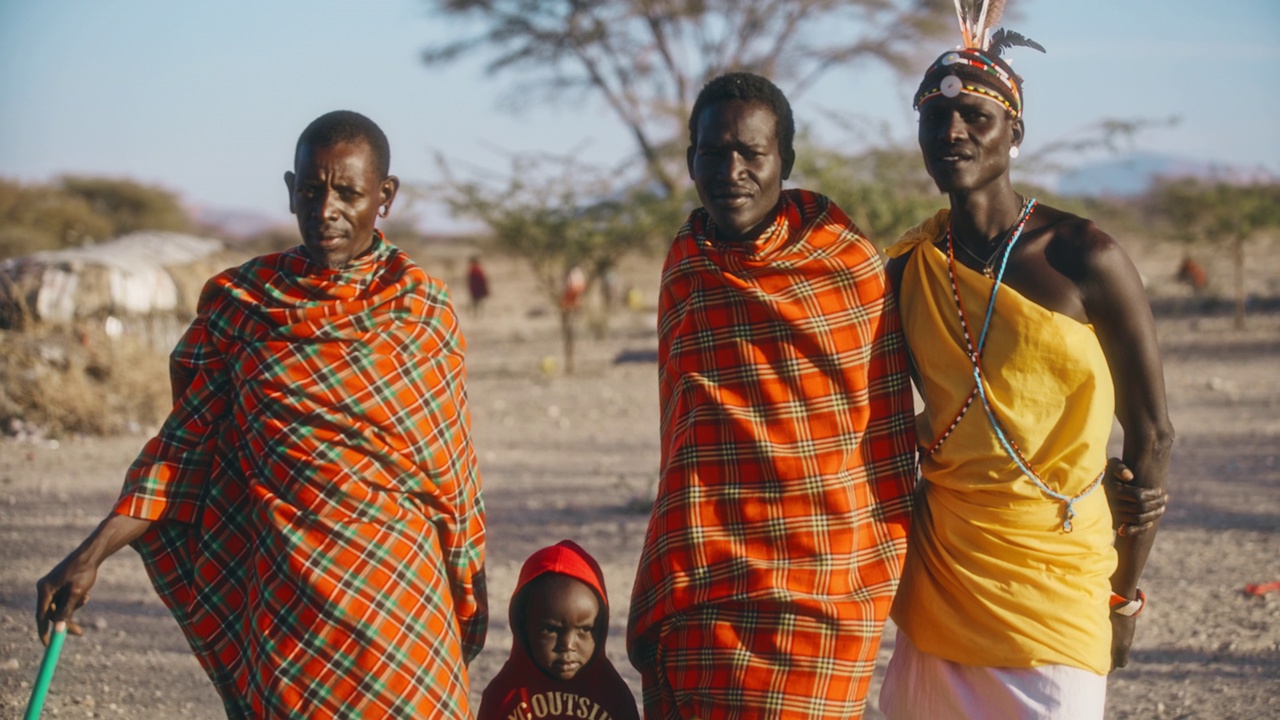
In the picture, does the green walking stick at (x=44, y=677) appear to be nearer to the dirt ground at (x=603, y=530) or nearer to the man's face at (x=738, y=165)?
the man's face at (x=738, y=165)

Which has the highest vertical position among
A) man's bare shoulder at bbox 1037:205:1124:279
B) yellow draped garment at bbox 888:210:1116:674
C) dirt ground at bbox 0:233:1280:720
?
man's bare shoulder at bbox 1037:205:1124:279

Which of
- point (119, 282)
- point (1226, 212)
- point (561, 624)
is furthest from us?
point (1226, 212)

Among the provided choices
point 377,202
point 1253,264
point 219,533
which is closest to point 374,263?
point 377,202

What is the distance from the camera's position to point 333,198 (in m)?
2.65

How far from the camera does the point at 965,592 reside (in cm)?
256

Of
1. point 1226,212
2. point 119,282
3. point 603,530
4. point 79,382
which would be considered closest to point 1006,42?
point 603,530

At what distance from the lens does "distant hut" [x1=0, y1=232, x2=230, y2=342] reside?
1196 centimetres

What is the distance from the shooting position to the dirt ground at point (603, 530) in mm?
4387

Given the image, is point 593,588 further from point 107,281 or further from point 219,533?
point 107,281

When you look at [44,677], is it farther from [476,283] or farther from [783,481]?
[476,283]

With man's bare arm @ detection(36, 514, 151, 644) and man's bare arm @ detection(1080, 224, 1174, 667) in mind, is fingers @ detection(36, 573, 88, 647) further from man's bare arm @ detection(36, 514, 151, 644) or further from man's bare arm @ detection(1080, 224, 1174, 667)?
man's bare arm @ detection(1080, 224, 1174, 667)

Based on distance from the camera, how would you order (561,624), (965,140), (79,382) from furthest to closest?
1. (79,382)
2. (561,624)
3. (965,140)

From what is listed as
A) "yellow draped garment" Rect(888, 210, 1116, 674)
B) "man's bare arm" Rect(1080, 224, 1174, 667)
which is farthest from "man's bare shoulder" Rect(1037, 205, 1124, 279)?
"yellow draped garment" Rect(888, 210, 1116, 674)

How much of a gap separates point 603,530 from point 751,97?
4.49 meters
